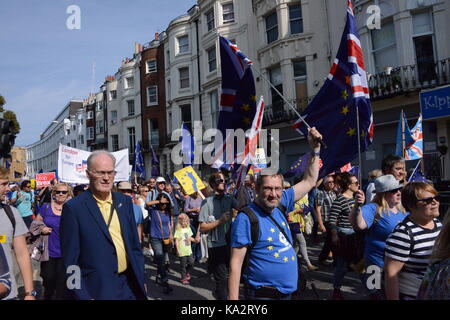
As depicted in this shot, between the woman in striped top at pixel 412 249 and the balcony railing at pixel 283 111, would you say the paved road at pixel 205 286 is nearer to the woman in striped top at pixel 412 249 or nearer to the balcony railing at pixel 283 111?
the woman in striped top at pixel 412 249

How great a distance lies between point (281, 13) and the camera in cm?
2036

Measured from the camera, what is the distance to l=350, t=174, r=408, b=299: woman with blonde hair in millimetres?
3945

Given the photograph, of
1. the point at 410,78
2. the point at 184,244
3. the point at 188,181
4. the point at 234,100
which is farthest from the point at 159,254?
the point at 410,78

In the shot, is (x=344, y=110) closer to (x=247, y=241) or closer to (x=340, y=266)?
(x=340, y=266)

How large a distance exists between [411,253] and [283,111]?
18153 mm

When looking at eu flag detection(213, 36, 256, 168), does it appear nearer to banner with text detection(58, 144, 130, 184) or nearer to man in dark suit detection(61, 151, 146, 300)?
man in dark suit detection(61, 151, 146, 300)

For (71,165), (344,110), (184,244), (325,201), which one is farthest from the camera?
(71,165)

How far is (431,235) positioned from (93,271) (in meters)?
2.53

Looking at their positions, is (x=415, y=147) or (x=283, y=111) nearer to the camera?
(x=415, y=147)

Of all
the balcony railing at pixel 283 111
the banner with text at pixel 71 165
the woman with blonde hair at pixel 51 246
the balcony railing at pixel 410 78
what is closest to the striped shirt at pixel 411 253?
the woman with blonde hair at pixel 51 246

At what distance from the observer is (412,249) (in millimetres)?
2932

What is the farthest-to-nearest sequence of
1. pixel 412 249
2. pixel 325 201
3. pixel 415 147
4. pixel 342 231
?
pixel 415 147 → pixel 325 201 → pixel 342 231 → pixel 412 249

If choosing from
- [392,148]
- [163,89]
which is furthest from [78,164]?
[163,89]

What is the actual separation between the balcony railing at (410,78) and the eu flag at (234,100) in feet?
33.6
